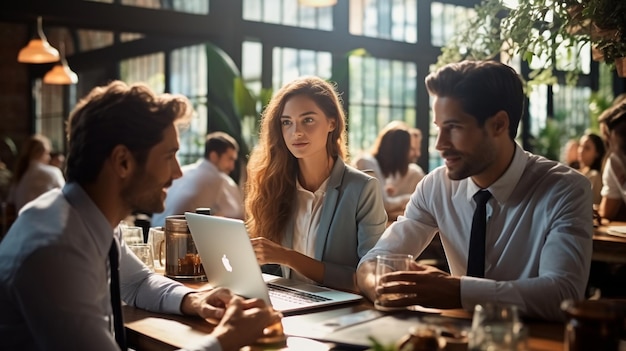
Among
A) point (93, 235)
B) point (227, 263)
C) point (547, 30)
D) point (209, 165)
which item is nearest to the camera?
point (93, 235)

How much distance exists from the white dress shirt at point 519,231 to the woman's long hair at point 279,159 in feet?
2.05

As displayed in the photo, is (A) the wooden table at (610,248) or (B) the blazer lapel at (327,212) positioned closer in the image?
(B) the blazer lapel at (327,212)

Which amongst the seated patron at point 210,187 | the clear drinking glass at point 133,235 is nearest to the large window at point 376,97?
the seated patron at point 210,187

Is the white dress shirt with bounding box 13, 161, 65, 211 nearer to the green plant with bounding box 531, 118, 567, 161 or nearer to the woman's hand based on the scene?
the woman's hand

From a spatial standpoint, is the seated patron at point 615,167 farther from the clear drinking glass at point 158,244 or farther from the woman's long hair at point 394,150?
the clear drinking glass at point 158,244

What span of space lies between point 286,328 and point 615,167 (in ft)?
11.2

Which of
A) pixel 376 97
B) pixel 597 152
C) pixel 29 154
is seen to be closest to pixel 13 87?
pixel 29 154

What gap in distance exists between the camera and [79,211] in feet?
5.38

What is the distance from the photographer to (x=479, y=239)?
2.25 m

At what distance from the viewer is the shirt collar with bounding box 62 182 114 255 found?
1638 mm

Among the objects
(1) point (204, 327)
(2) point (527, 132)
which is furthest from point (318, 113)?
(2) point (527, 132)

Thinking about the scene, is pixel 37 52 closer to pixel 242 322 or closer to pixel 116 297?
pixel 116 297

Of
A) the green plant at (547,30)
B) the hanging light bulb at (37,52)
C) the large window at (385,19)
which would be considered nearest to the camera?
the green plant at (547,30)

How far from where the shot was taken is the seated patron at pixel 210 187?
5.67 m
